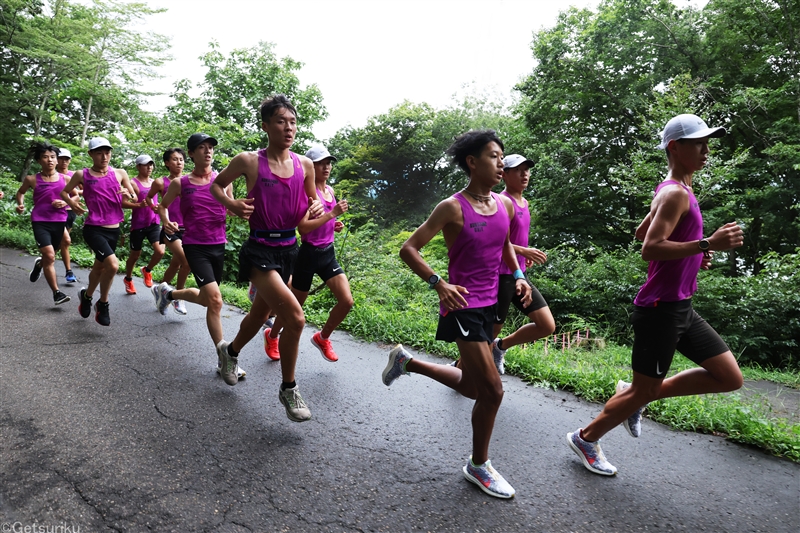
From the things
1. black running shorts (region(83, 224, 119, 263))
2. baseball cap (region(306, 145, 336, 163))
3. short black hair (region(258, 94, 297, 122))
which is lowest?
black running shorts (region(83, 224, 119, 263))

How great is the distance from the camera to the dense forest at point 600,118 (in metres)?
10.3

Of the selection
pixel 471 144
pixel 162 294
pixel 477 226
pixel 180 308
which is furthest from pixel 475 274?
pixel 180 308

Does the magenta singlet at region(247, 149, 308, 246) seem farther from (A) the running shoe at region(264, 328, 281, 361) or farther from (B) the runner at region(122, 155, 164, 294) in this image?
(B) the runner at region(122, 155, 164, 294)

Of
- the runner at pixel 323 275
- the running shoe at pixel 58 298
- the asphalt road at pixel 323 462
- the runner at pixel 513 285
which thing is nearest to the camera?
the asphalt road at pixel 323 462

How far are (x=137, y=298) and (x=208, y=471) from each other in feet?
19.6

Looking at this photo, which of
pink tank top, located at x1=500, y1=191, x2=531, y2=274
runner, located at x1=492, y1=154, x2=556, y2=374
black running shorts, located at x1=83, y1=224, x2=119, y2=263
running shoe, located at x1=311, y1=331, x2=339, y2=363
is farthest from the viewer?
black running shorts, located at x1=83, y1=224, x2=119, y2=263

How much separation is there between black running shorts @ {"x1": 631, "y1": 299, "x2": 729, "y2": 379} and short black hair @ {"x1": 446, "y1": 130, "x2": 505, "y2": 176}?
1.41 meters

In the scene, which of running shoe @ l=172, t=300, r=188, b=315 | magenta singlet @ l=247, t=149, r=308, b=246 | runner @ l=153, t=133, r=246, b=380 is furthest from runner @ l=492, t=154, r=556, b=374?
running shoe @ l=172, t=300, r=188, b=315

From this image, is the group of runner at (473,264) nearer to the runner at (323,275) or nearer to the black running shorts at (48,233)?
the runner at (323,275)

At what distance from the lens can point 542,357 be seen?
5672 millimetres

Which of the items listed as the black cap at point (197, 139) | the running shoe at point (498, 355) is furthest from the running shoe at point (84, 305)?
the running shoe at point (498, 355)

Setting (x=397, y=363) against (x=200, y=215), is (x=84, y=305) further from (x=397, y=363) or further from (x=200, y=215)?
(x=397, y=363)

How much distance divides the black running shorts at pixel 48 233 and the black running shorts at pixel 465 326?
280 inches

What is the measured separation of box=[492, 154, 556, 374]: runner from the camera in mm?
4555
